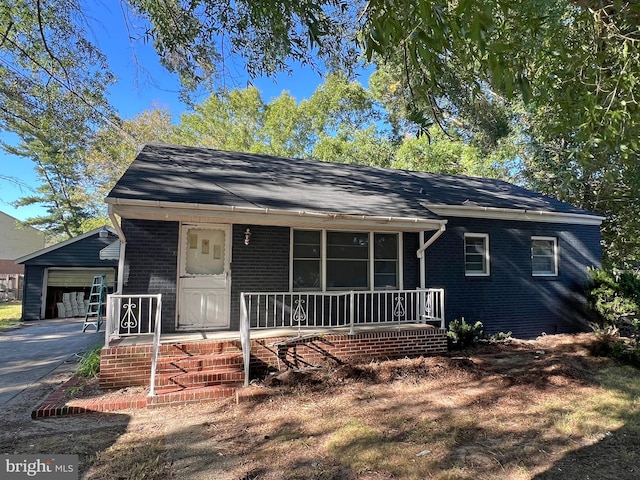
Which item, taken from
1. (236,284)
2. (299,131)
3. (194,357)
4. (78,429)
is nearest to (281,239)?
(236,284)

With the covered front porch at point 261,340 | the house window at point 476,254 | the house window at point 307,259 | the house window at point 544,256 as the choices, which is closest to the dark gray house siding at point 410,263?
the covered front porch at point 261,340

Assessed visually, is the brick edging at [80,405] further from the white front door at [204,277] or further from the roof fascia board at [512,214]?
the roof fascia board at [512,214]

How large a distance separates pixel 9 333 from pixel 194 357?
29.7 ft

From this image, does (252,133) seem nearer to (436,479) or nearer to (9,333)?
(9,333)

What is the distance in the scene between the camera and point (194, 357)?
5.61 m

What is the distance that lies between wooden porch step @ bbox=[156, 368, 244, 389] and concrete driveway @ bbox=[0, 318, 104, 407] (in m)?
2.05

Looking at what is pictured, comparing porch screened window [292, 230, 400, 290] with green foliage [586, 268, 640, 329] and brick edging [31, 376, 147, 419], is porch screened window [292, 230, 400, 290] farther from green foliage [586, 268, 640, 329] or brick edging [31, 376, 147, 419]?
green foliage [586, 268, 640, 329]

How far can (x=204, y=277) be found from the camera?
6.70m

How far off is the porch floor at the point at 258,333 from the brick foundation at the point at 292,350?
0.13 metres

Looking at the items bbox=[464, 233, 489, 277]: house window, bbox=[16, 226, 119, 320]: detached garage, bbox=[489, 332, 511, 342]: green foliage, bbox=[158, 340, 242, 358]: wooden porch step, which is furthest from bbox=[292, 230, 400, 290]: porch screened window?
bbox=[16, 226, 119, 320]: detached garage

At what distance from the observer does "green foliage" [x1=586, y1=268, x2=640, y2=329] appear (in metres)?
8.60

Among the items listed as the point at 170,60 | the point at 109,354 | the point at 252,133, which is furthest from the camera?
the point at 252,133

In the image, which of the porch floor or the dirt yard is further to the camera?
the porch floor

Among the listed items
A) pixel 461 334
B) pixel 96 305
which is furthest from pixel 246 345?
pixel 96 305
